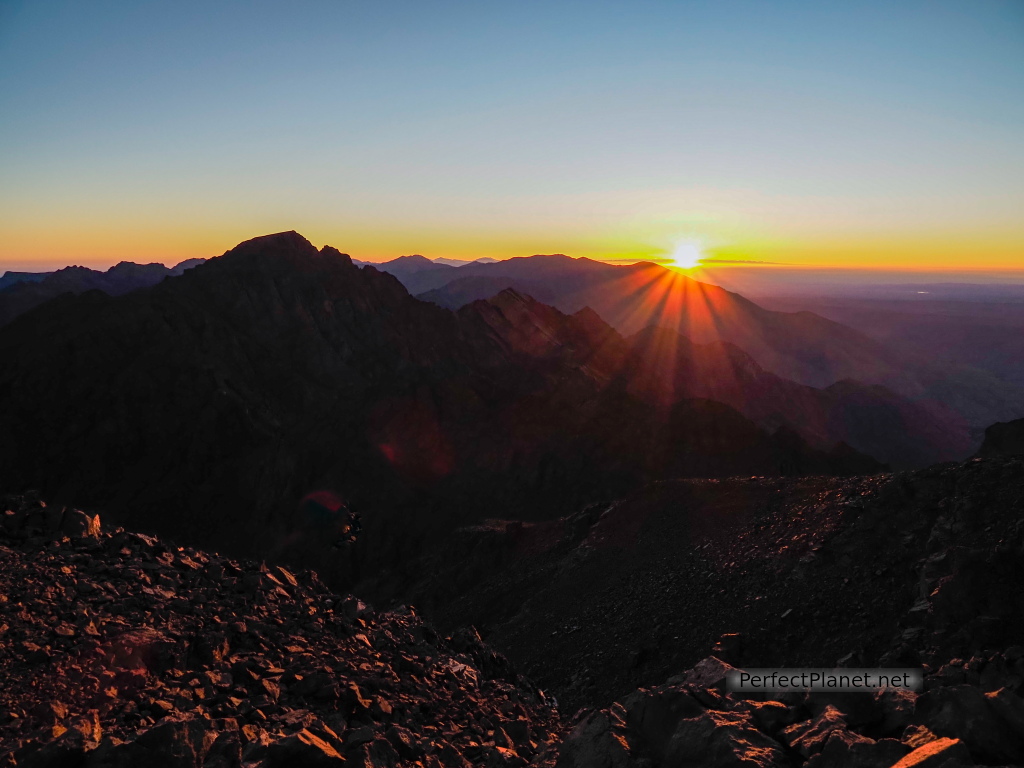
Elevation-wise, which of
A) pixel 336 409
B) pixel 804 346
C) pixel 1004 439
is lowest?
pixel 804 346

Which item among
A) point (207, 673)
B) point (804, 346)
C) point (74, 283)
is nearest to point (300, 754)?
point (207, 673)

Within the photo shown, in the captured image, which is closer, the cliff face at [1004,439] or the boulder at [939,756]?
the boulder at [939,756]

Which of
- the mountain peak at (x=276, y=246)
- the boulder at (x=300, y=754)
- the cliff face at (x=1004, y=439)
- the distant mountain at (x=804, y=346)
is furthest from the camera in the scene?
the distant mountain at (x=804, y=346)

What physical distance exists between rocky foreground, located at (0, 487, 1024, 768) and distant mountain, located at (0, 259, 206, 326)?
77.7 metres

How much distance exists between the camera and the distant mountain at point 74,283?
96.6 m

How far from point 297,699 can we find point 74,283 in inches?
5183

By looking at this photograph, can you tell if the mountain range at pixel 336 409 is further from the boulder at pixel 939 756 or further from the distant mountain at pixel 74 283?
the boulder at pixel 939 756

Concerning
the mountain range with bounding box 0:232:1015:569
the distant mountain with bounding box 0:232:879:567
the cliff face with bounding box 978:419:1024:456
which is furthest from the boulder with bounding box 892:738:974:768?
the distant mountain with bounding box 0:232:879:567

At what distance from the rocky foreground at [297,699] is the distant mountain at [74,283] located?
77.7 metres

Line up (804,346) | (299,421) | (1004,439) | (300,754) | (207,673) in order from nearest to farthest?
Answer: (300,754) < (207,673) < (1004,439) < (299,421) < (804,346)

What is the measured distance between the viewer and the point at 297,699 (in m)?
10.1

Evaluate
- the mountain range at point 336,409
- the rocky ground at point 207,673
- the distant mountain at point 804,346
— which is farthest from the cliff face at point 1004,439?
the distant mountain at point 804,346

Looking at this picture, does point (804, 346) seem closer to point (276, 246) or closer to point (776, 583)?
point (276, 246)

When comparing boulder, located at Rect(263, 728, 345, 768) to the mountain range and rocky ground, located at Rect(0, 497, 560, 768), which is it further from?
the mountain range
